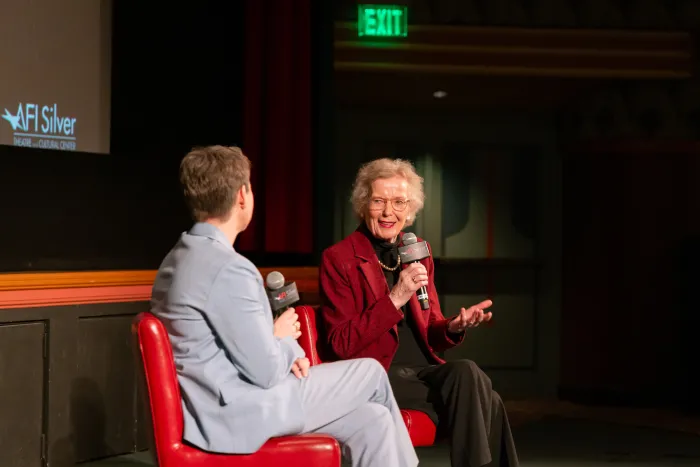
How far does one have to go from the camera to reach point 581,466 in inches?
167

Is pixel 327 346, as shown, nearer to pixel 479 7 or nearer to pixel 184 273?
pixel 184 273

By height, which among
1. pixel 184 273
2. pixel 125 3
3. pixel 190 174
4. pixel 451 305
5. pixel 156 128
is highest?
pixel 125 3

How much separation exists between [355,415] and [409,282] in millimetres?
610

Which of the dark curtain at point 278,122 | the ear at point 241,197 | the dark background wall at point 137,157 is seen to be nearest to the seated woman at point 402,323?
the ear at point 241,197

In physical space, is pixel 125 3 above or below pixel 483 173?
above

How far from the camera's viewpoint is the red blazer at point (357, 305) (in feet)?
→ 9.63

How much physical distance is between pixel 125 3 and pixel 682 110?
3565 millimetres

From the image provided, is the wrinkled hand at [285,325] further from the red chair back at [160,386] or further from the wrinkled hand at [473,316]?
the wrinkled hand at [473,316]

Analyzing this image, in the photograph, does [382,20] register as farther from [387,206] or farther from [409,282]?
[409,282]

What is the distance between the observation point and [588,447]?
4.71 m

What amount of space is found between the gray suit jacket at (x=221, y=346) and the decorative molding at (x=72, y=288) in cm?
161

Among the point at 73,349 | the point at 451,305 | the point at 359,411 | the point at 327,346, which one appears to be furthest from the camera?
the point at 451,305

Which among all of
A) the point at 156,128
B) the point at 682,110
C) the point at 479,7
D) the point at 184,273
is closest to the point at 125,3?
the point at 156,128

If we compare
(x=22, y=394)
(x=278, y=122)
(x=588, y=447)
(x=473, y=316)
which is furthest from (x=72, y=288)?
(x=588, y=447)
